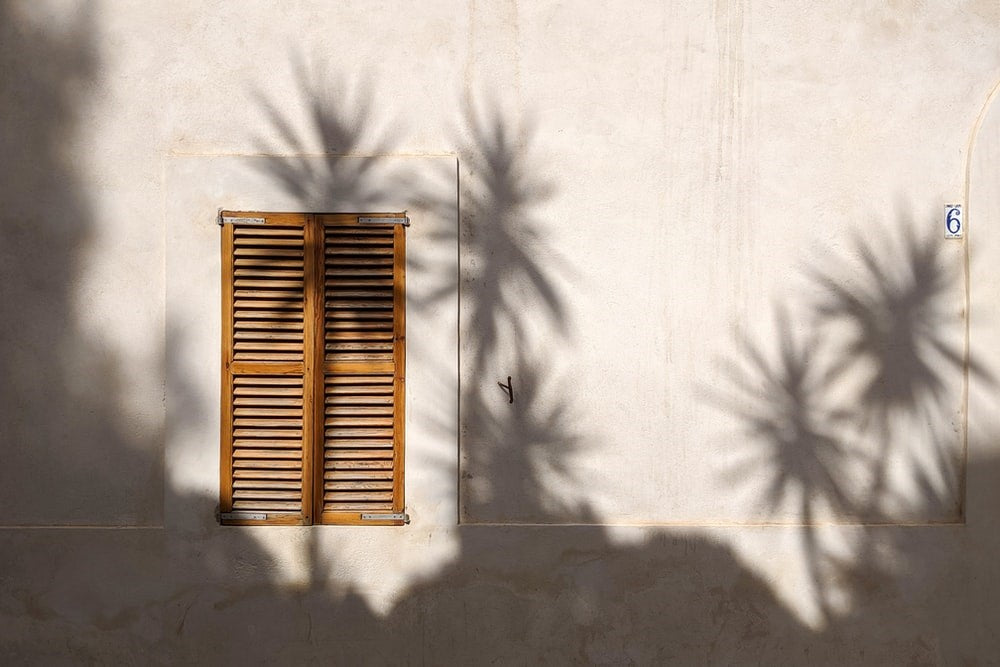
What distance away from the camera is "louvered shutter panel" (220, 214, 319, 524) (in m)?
4.46

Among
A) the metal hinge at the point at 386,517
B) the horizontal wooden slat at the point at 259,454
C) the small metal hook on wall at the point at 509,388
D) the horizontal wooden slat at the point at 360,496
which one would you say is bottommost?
the metal hinge at the point at 386,517

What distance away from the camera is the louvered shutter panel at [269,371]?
4.46 metres

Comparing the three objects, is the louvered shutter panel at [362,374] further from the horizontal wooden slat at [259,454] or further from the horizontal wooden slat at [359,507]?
the horizontal wooden slat at [259,454]

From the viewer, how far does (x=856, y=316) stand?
4.53 metres

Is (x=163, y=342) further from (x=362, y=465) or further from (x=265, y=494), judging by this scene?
(x=362, y=465)

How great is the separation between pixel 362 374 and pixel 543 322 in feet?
2.81

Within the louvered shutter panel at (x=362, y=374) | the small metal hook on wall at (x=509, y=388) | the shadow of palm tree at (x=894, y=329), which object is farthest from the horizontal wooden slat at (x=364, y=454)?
the shadow of palm tree at (x=894, y=329)

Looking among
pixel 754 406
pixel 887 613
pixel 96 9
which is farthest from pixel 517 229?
pixel 887 613

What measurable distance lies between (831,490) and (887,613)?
0.62 meters

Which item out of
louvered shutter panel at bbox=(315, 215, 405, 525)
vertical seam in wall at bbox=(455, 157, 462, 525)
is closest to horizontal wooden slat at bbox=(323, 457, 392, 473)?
louvered shutter panel at bbox=(315, 215, 405, 525)

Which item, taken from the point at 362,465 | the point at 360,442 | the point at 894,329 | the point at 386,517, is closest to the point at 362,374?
the point at 360,442

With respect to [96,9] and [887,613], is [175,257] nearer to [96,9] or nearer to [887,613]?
[96,9]

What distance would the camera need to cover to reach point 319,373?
4480mm

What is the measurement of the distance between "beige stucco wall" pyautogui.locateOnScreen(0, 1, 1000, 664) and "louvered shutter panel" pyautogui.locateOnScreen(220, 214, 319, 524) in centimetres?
10
